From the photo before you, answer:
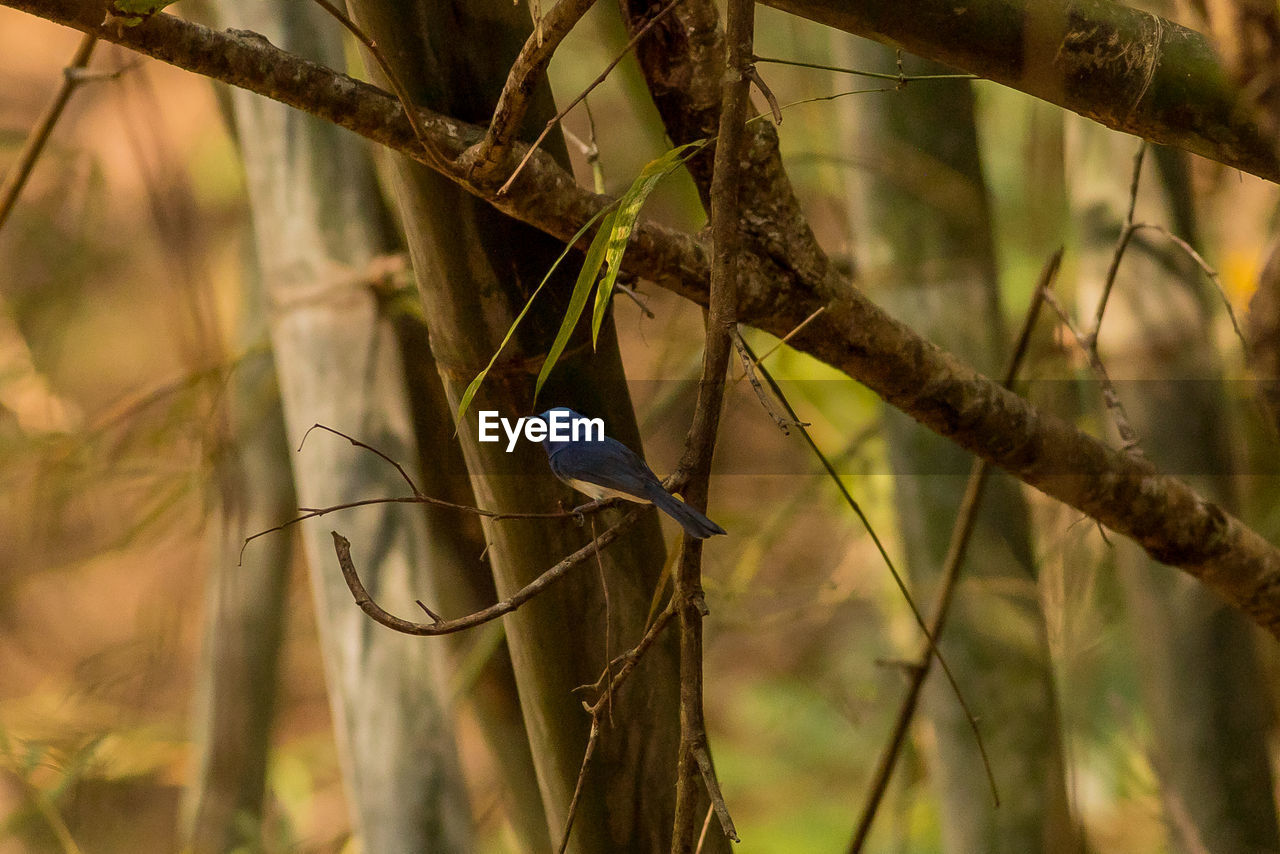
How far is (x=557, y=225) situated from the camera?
27 centimetres

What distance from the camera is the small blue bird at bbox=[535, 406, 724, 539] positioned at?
0.75 ft

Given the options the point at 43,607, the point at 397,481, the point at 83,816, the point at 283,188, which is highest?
the point at 283,188

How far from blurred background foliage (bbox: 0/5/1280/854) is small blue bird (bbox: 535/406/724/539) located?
103 mm

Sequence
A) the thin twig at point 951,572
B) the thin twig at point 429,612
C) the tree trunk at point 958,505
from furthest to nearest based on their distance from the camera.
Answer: the tree trunk at point 958,505, the thin twig at point 951,572, the thin twig at point 429,612

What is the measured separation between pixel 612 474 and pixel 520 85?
0.10 meters

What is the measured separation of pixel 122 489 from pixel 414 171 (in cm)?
59

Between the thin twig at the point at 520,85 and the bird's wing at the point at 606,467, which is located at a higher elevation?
the thin twig at the point at 520,85

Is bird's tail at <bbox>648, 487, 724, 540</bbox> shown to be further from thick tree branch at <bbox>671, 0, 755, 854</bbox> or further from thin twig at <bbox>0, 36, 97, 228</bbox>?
thin twig at <bbox>0, 36, 97, 228</bbox>

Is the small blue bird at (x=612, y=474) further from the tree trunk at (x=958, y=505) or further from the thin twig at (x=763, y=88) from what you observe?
the tree trunk at (x=958, y=505)

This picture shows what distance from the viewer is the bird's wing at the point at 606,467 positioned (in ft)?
0.79

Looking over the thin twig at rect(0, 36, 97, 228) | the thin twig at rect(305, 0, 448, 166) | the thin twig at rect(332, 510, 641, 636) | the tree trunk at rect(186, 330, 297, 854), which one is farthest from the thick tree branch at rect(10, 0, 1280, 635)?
the tree trunk at rect(186, 330, 297, 854)

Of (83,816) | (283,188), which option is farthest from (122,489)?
(283,188)

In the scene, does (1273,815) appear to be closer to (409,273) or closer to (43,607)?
(409,273)

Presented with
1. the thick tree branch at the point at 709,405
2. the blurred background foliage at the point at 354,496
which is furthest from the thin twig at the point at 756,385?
the blurred background foliage at the point at 354,496
